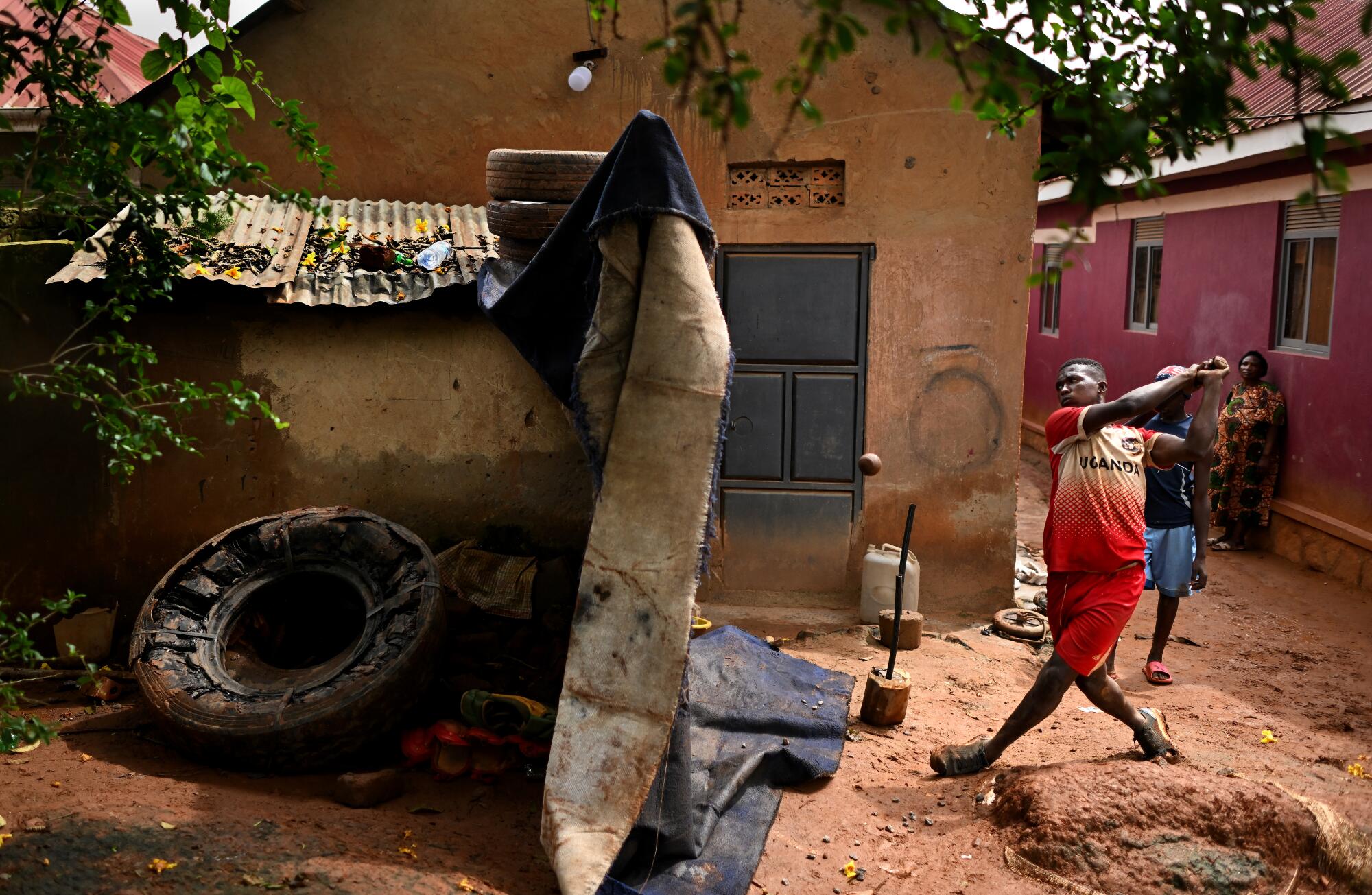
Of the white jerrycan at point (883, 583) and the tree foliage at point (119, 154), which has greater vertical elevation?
the tree foliage at point (119, 154)

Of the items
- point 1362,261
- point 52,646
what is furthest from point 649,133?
point 1362,261

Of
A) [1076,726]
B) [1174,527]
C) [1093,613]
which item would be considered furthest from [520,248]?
[1174,527]

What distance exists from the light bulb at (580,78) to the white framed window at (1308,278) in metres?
5.80

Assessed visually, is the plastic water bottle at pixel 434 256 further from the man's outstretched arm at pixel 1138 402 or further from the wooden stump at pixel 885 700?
the man's outstretched arm at pixel 1138 402

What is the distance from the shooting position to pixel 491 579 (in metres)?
6.02

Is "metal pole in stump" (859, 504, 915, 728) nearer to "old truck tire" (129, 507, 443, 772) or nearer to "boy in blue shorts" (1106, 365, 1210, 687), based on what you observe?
"boy in blue shorts" (1106, 365, 1210, 687)

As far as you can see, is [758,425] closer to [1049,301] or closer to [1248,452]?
[1248,452]

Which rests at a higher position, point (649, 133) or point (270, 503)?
point (649, 133)

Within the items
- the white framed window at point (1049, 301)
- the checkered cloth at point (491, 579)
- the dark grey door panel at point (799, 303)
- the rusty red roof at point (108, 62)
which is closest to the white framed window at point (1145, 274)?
the white framed window at point (1049, 301)

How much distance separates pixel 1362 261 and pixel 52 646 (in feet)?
30.7

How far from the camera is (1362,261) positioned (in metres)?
8.13

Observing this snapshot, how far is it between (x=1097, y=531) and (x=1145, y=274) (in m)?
8.97

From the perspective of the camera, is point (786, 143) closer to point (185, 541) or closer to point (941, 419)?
point (941, 419)

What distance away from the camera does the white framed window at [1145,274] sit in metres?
12.1
